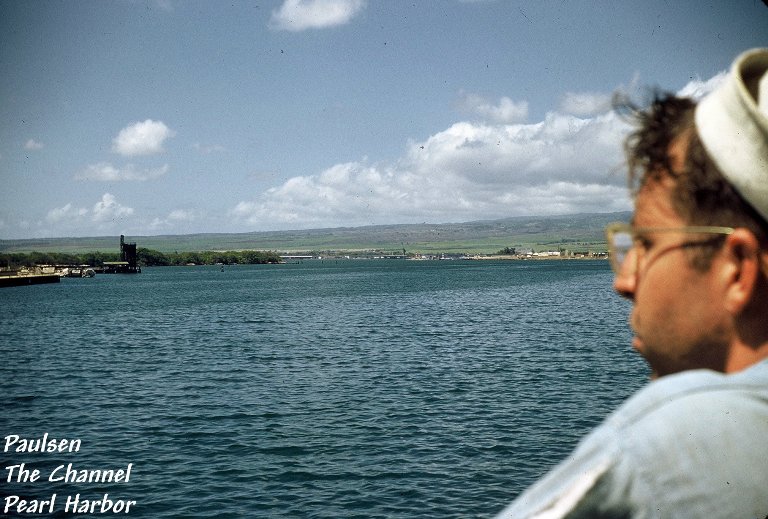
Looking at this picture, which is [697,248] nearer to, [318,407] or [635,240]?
[635,240]

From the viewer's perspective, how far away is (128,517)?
18641 millimetres

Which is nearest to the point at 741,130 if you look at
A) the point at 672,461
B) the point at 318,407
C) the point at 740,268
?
the point at 740,268

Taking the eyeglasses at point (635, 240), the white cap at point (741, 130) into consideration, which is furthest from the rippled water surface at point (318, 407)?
the white cap at point (741, 130)

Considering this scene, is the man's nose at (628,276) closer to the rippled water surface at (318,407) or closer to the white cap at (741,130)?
the white cap at (741,130)

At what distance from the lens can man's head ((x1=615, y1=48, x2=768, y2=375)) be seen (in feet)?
4.38

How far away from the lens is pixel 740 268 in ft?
4.47

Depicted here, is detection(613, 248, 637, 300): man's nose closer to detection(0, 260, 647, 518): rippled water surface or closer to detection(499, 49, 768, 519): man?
detection(499, 49, 768, 519): man

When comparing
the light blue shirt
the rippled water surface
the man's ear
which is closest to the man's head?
the man's ear

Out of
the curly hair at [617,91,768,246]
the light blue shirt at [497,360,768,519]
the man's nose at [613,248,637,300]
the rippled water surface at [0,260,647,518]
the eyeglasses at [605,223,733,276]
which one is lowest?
the rippled water surface at [0,260,647,518]

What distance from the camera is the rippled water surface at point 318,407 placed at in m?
20.3

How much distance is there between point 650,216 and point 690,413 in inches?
20.9

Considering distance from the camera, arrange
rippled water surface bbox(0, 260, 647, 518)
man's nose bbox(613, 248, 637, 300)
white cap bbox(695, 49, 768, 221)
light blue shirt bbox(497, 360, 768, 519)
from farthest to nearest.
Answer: rippled water surface bbox(0, 260, 647, 518) < man's nose bbox(613, 248, 637, 300) < white cap bbox(695, 49, 768, 221) < light blue shirt bbox(497, 360, 768, 519)

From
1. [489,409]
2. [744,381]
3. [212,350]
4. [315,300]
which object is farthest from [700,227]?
[315,300]

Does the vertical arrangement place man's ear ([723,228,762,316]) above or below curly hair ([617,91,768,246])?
below
